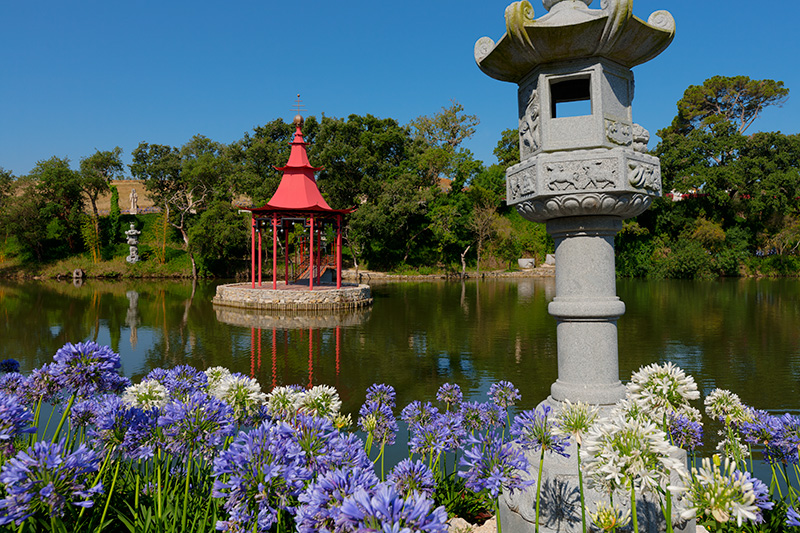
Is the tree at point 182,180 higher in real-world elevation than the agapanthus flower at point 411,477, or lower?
higher

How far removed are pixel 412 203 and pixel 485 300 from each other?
1232 centimetres

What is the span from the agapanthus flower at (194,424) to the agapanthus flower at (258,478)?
1.28ft

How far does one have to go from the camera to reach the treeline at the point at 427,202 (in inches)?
1093

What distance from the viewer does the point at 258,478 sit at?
3.81ft

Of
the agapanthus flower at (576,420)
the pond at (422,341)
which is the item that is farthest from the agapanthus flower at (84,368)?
the pond at (422,341)

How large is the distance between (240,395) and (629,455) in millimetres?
1469

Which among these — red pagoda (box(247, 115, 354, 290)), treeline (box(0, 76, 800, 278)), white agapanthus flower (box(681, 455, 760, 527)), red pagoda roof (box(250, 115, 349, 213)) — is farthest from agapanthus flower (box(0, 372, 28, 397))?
treeline (box(0, 76, 800, 278))

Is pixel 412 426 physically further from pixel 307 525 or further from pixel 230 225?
pixel 230 225

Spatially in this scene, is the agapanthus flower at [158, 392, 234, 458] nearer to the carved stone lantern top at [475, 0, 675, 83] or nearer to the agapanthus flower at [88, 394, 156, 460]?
the agapanthus flower at [88, 394, 156, 460]

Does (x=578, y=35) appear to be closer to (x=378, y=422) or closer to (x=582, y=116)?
(x=582, y=116)

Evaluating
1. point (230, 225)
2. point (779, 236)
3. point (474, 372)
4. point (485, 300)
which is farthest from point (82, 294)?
point (779, 236)

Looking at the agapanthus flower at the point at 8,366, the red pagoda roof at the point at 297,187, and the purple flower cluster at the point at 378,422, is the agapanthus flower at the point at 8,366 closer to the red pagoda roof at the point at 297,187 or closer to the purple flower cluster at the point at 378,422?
the purple flower cluster at the point at 378,422

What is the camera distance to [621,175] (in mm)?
2711

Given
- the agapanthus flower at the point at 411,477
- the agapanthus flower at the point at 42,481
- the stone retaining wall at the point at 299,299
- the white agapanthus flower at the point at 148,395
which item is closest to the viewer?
the agapanthus flower at the point at 42,481
